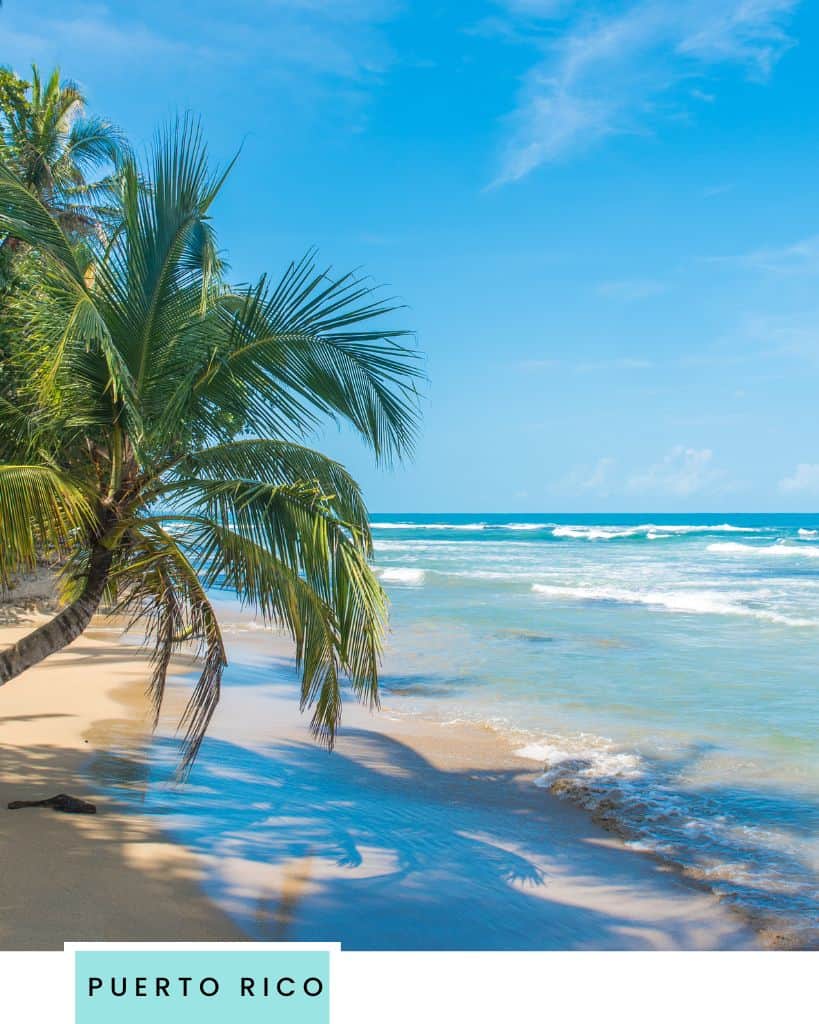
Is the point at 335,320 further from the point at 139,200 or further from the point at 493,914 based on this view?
the point at 493,914

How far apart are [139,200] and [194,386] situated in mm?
1207

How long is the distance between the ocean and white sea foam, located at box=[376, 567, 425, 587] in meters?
1.86

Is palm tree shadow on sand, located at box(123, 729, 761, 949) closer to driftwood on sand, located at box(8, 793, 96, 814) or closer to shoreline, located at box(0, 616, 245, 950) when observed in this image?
shoreline, located at box(0, 616, 245, 950)

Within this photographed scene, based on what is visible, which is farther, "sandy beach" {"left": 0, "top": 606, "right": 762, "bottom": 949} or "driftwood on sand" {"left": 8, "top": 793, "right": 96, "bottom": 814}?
"driftwood on sand" {"left": 8, "top": 793, "right": 96, "bottom": 814}

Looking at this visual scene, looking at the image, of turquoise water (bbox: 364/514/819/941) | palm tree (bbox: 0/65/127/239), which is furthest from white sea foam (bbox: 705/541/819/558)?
palm tree (bbox: 0/65/127/239)

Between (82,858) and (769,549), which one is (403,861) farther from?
(769,549)

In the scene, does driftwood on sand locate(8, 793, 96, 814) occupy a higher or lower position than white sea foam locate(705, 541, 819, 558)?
higher

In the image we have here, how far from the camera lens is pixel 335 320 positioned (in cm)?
509

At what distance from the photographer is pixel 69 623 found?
198 inches

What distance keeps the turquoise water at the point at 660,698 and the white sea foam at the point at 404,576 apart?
72 centimetres

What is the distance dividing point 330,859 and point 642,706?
5.95 m

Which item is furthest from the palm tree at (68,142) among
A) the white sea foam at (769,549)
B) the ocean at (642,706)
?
the white sea foam at (769,549)

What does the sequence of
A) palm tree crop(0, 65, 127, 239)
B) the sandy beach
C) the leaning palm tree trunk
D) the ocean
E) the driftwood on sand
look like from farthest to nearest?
palm tree crop(0, 65, 127, 239) < the ocean < the driftwood on sand < the leaning palm tree trunk < the sandy beach

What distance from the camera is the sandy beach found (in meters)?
4.45
